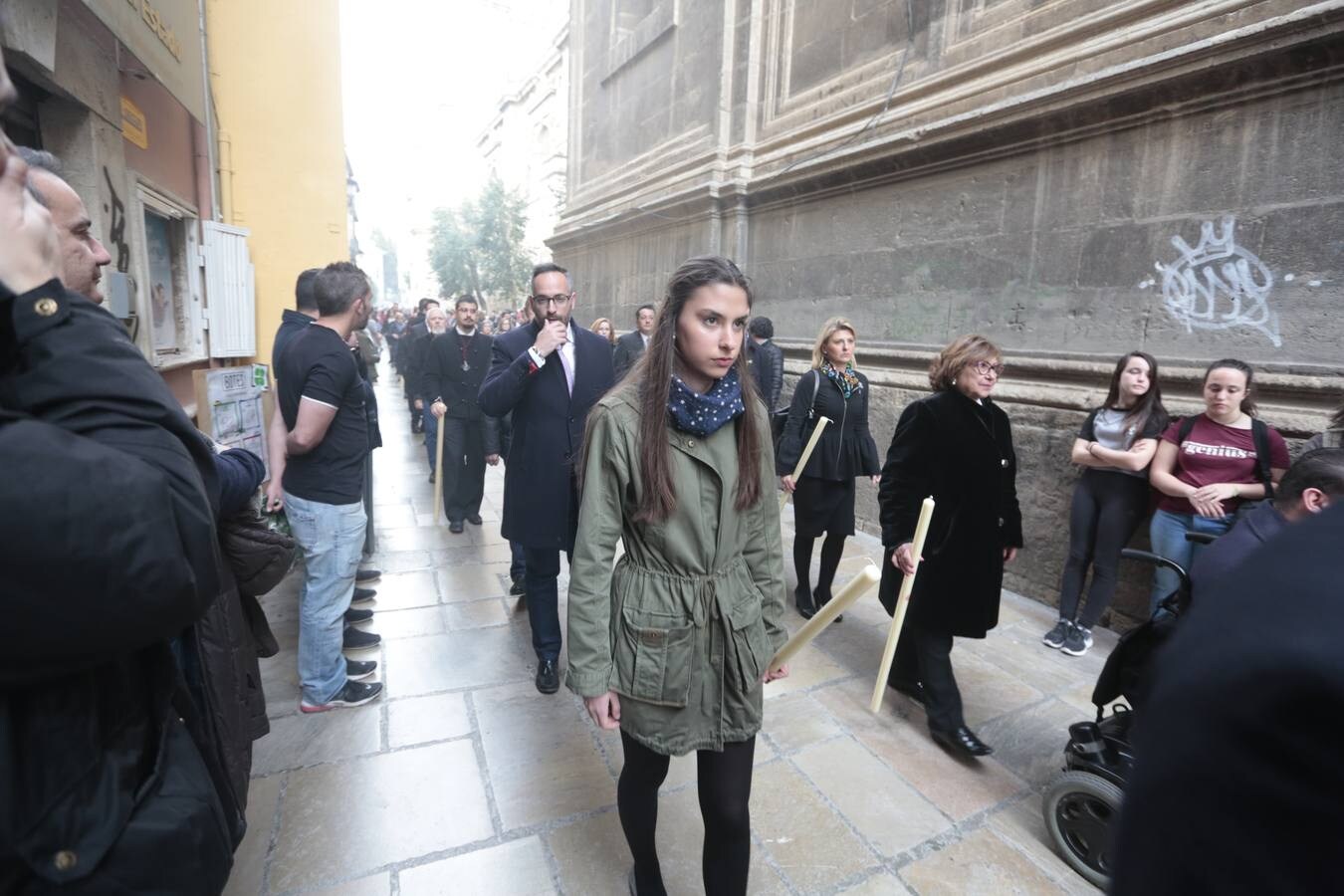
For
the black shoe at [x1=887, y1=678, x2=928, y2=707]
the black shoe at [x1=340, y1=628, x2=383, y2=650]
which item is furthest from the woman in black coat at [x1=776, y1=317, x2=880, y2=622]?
the black shoe at [x1=340, y1=628, x2=383, y2=650]

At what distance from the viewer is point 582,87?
12703 millimetres

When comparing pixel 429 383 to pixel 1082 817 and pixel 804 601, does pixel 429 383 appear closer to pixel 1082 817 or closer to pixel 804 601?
pixel 804 601

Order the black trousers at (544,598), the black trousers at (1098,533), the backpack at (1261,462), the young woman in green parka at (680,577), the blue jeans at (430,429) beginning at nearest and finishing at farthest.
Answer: the young woman in green parka at (680,577) → the black trousers at (544,598) → the backpack at (1261,462) → the black trousers at (1098,533) → the blue jeans at (430,429)

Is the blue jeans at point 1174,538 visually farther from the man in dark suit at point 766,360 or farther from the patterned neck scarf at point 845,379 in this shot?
the man in dark suit at point 766,360

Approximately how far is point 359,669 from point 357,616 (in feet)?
2.41

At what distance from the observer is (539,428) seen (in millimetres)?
3455

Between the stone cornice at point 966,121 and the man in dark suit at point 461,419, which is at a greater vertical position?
the stone cornice at point 966,121

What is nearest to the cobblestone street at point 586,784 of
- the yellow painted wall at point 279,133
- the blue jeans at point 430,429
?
the blue jeans at point 430,429

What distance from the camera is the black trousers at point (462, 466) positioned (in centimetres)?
637

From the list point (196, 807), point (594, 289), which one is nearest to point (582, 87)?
point (594, 289)

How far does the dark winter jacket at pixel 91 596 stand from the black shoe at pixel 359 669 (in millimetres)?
2726

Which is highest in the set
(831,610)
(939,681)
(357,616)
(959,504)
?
(959,504)

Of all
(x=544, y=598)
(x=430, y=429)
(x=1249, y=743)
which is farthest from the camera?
(x=430, y=429)

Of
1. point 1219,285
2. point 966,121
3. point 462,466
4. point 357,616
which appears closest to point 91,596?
point 357,616
